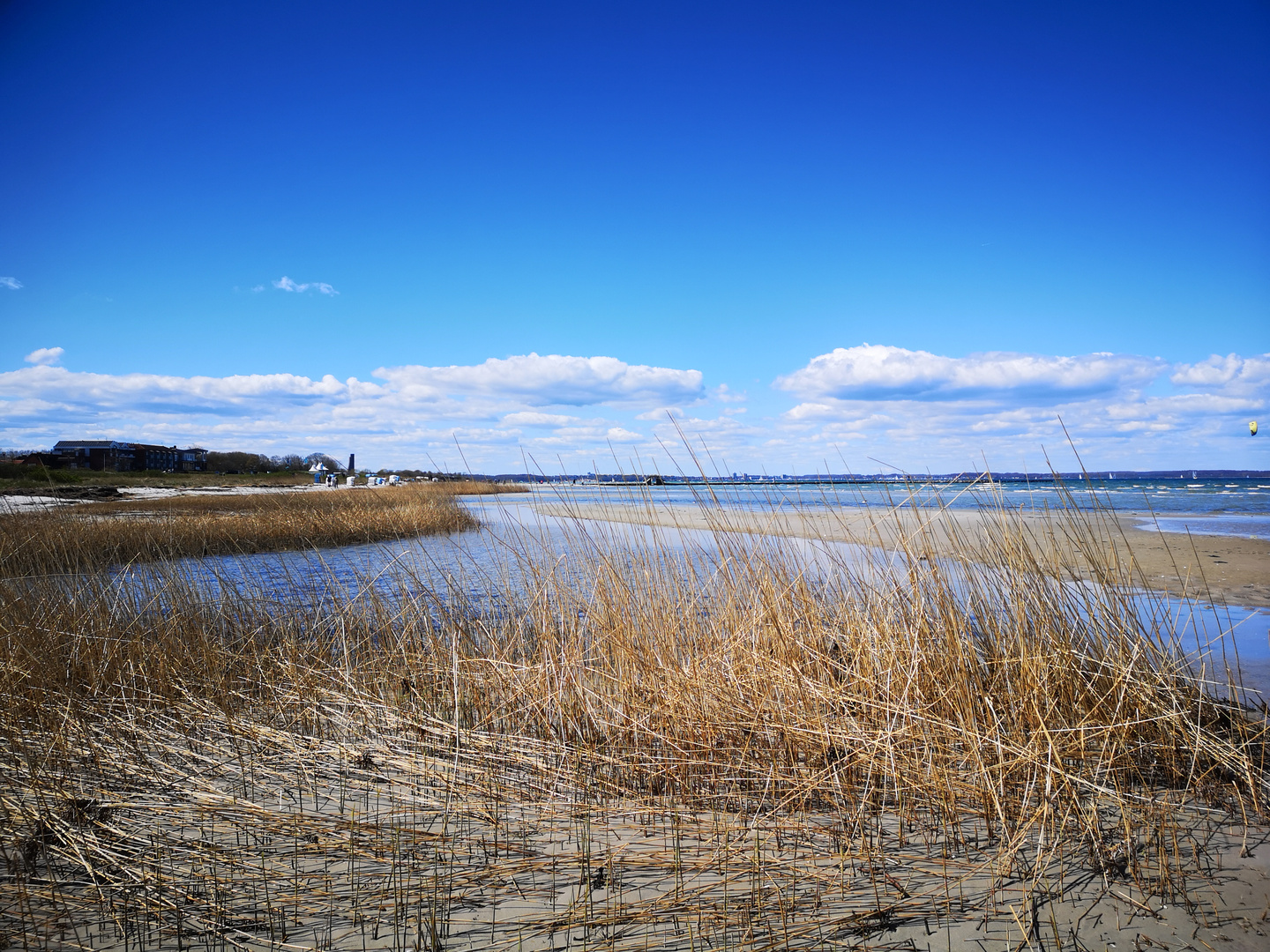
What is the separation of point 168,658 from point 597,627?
129 inches

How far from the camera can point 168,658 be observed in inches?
180

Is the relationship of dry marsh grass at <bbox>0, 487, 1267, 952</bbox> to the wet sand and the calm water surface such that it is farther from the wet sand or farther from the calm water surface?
the calm water surface

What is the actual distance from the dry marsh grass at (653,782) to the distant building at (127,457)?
6801 cm

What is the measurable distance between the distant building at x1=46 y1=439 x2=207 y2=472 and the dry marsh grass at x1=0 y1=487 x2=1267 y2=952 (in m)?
68.0

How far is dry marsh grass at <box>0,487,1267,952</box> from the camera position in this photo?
6.88ft

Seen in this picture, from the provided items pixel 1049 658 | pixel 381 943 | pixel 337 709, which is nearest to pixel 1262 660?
pixel 1049 658

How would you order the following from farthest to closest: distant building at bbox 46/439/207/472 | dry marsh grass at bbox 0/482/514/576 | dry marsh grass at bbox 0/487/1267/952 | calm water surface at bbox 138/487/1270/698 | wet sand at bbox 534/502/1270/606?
distant building at bbox 46/439/207/472 → dry marsh grass at bbox 0/482/514/576 → calm water surface at bbox 138/487/1270/698 → wet sand at bbox 534/502/1270/606 → dry marsh grass at bbox 0/487/1267/952

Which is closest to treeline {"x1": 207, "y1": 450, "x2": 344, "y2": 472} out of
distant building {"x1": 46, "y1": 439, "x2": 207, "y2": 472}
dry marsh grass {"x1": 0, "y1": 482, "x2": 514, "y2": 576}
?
distant building {"x1": 46, "y1": 439, "x2": 207, "y2": 472}

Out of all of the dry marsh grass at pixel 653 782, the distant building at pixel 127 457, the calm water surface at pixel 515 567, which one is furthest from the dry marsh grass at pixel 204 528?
the distant building at pixel 127 457

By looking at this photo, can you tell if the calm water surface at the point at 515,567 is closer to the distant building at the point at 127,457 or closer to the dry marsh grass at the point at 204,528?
the dry marsh grass at the point at 204,528

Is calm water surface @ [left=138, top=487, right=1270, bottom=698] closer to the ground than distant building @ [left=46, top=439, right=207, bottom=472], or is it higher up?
closer to the ground

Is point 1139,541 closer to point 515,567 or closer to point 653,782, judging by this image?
point 515,567

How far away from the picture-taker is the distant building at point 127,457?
58.9 meters

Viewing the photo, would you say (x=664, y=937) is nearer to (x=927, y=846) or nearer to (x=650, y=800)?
(x=650, y=800)
